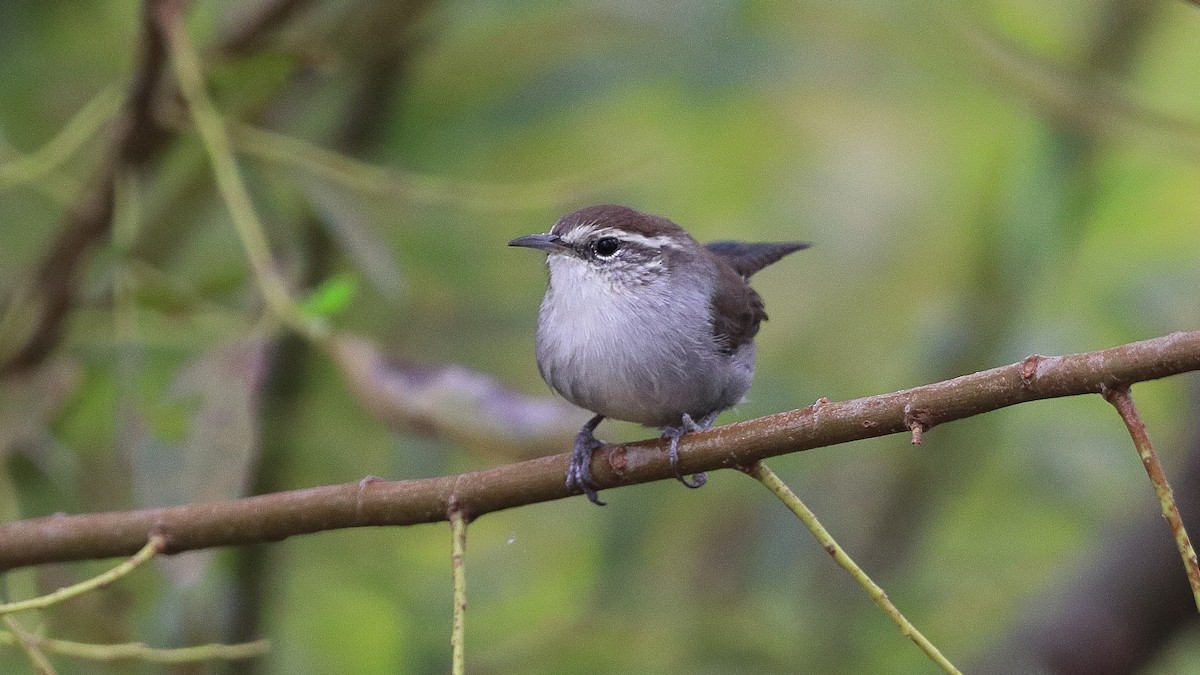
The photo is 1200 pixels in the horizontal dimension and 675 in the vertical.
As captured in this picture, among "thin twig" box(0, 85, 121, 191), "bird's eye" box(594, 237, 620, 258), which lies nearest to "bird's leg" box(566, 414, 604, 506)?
"bird's eye" box(594, 237, 620, 258)

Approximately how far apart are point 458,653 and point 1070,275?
3.34 metres

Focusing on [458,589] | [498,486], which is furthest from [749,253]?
[458,589]

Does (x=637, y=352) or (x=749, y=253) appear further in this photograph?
(x=749, y=253)

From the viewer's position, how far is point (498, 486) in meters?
2.32

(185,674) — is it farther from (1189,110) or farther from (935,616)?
(1189,110)

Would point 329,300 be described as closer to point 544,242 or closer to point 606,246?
point 544,242

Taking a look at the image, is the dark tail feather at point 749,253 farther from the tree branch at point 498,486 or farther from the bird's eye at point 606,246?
the tree branch at point 498,486

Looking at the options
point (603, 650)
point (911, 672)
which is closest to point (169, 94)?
point (603, 650)

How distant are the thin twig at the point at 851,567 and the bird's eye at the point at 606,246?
1778mm

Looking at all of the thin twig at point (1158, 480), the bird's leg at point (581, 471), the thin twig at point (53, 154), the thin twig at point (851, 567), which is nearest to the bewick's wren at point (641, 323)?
the bird's leg at point (581, 471)

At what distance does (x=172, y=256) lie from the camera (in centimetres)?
426

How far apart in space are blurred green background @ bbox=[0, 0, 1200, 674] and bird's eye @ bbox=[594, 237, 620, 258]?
0.23 metres

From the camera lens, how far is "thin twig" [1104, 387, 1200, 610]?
163 cm

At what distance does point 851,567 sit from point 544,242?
2.00 meters
